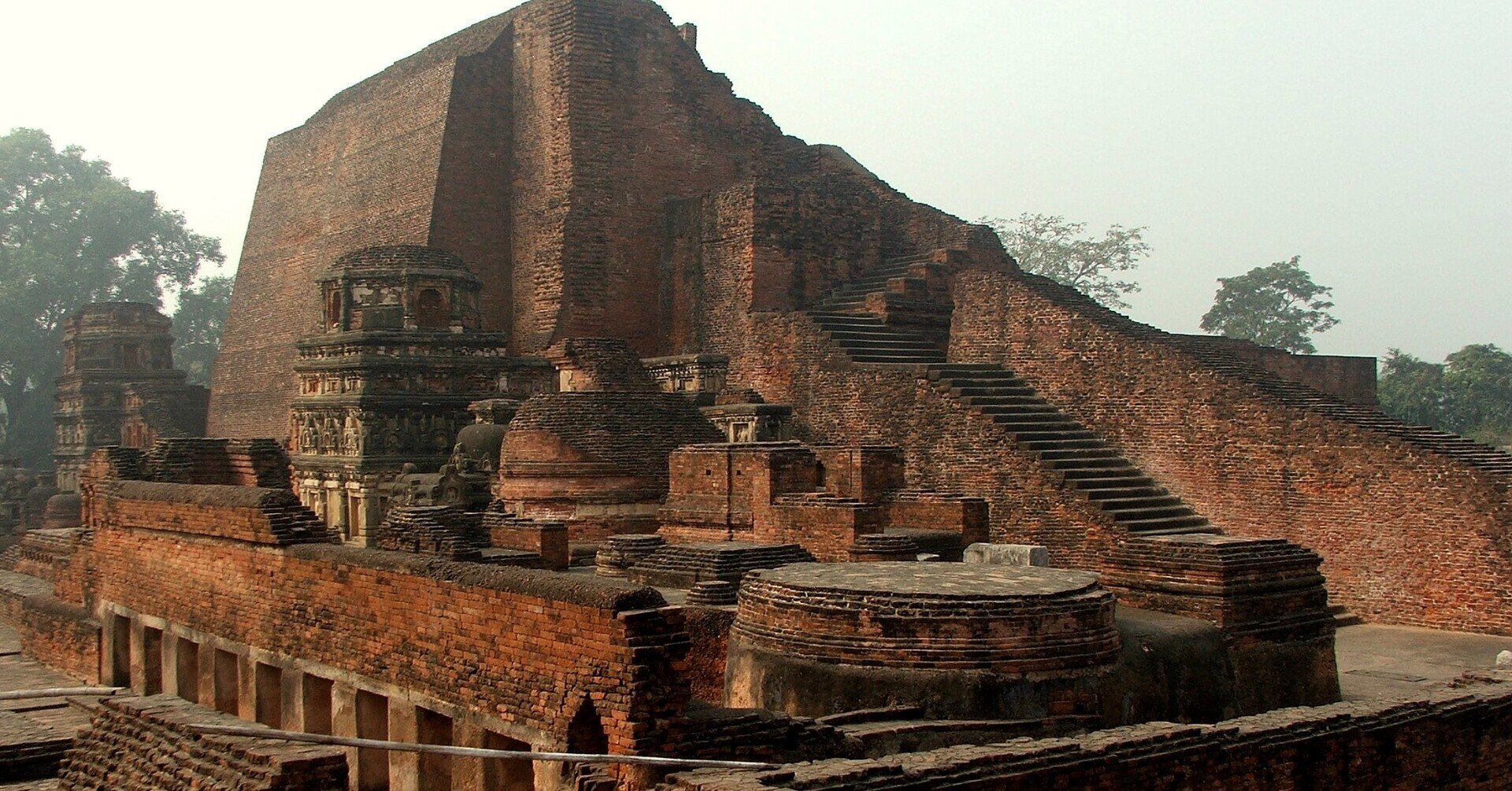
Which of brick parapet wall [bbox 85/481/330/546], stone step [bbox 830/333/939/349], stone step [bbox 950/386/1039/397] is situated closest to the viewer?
brick parapet wall [bbox 85/481/330/546]

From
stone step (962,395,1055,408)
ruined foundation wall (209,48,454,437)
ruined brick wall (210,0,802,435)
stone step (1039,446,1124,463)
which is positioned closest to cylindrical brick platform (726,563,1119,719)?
stone step (1039,446,1124,463)

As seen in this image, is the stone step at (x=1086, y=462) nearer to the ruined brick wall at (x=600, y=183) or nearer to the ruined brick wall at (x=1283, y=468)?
the ruined brick wall at (x=1283, y=468)

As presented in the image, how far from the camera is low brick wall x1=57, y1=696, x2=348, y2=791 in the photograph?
615cm

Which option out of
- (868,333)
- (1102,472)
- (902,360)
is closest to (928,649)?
(1102,472)

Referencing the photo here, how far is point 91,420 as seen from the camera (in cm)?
3025

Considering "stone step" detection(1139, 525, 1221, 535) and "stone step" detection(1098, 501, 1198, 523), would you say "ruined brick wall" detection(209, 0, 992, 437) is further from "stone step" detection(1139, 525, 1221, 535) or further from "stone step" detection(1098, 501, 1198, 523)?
"stone step" detection(1139, 525, 1221, 535)

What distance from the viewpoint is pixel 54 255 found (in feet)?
141

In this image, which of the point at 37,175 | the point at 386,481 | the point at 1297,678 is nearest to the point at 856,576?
the point at 1297,678

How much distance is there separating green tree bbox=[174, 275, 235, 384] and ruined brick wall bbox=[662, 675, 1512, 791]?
4514cm

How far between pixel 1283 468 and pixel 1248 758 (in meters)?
7.00

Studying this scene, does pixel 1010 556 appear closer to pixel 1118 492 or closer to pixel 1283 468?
pixel 1118 492

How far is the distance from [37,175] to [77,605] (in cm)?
3674

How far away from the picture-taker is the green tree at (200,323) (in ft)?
157

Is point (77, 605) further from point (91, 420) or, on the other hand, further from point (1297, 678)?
point (91, 420)
